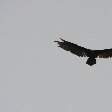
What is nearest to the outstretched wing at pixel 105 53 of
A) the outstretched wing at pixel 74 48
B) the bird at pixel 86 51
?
the bird at pixel 86 51

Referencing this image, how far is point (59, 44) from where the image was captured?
12891 mm

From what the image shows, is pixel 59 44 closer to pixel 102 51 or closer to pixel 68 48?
pixel 68 48

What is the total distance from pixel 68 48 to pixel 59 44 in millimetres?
472

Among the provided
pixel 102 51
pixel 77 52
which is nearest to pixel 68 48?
pixel 77 52

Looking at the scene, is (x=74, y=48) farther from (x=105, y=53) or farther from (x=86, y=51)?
(x=105, y=53)

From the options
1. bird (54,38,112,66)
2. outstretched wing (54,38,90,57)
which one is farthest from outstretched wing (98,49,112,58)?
outstretched wing (54,38,90,57)

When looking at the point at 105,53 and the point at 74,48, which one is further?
the point at 105,53

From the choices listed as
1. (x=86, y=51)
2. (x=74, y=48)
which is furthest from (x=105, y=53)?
(x=74, y=48)

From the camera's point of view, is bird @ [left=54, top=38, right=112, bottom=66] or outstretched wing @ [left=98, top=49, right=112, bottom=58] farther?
outstretched wing @ [left=98, top=49, right=112, bottom=58]

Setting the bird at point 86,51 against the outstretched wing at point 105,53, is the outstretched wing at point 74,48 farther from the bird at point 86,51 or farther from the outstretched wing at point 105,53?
the outstretched wing at point 105,53

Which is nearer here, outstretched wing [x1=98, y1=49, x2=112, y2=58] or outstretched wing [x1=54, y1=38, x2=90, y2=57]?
outstretched wing [x1=54, y1=38, x2=90, y2=57]

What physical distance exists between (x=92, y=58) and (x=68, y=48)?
1141 mm

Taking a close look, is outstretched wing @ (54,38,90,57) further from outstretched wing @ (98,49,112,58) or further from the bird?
outstretched wing @ (98,49,112,58)

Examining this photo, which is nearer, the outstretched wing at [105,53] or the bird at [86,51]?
the bird at [86,51]
